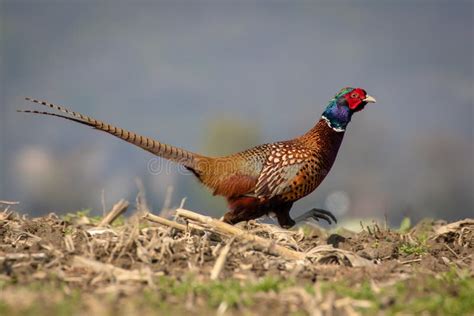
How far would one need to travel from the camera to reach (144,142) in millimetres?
6922

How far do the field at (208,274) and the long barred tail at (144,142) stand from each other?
854 millimetres

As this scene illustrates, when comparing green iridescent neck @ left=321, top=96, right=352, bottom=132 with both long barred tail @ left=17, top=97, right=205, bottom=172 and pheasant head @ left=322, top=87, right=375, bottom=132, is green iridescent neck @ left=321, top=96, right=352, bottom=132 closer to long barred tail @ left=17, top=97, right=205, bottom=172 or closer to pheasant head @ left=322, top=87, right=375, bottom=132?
pheasant head @ left=322, top=87, right=375, bottom=132

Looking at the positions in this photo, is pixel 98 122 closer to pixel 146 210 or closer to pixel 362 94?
pixel 146 210

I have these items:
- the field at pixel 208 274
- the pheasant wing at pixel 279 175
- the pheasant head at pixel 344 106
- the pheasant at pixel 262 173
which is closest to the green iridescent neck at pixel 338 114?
the pheasant head at pixel 344 106

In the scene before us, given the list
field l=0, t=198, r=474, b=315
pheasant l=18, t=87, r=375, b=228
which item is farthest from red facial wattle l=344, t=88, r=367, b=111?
field l=0, t=198, r=474, b=315

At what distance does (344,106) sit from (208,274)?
329cm

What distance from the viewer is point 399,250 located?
675 centimetres

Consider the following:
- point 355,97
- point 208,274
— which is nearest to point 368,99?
point 355,97

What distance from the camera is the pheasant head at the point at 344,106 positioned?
7703mm

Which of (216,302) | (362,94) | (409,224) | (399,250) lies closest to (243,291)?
(216,302)

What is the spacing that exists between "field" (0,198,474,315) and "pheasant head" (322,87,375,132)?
1.51m

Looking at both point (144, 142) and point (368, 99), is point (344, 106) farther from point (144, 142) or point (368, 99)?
point (144, 142)

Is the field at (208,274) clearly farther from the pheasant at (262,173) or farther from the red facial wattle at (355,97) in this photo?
the red facial wattle at (355,97)

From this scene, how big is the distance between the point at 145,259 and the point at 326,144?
303cm
